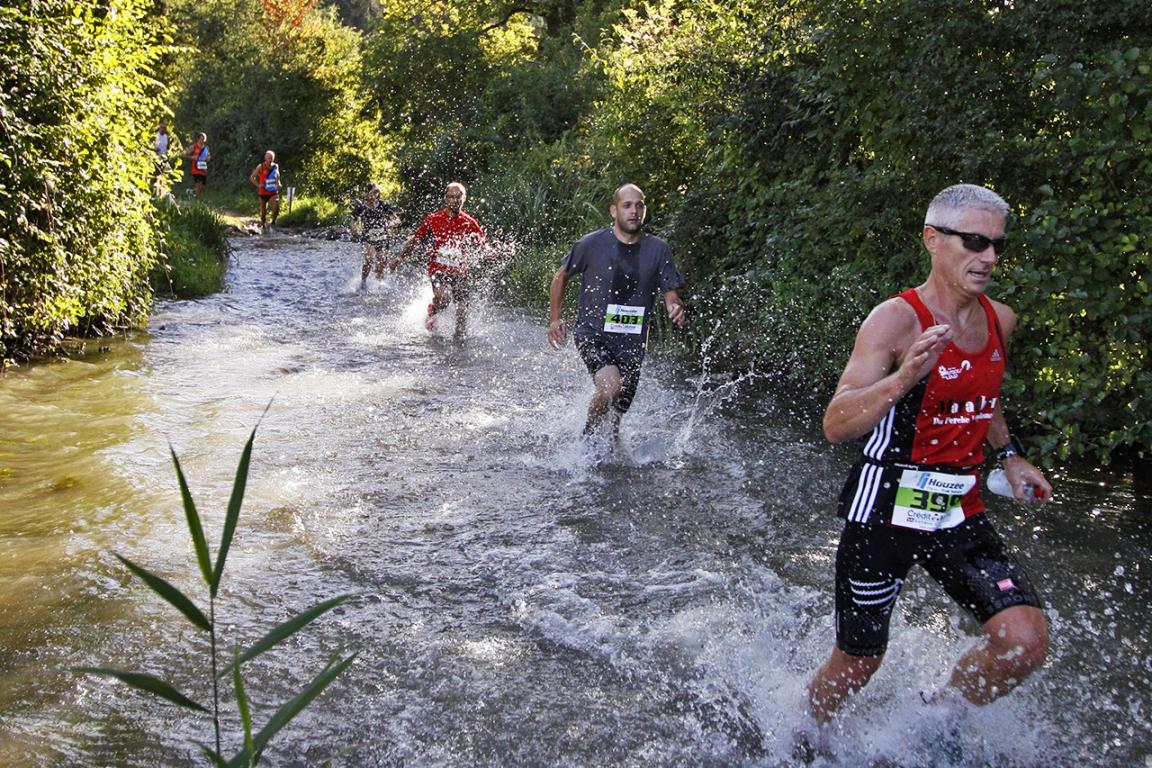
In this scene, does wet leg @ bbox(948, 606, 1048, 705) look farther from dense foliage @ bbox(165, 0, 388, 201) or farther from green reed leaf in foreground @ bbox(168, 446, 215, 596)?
dense foliage @ bbox(165, 0, 388, 201)

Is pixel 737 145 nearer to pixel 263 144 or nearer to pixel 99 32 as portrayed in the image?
pixel 99 32

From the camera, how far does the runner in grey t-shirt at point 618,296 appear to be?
802 cm

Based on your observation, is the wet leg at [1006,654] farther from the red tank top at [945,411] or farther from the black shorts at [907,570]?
the red tank top at [945,411]

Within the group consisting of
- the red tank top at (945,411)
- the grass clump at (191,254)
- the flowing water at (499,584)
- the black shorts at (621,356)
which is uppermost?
the red tank top at (945,411)

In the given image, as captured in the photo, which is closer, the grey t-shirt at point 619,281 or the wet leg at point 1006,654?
the wet leg at point 1006,654

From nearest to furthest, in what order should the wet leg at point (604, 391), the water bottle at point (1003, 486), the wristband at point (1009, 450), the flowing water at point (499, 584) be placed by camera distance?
1. the water bottle at point (1003, 486)
2. the wristband at point (1009, 450)
3. the flowing water at point (499, 584)
4. the wet leg at point (604, 391)

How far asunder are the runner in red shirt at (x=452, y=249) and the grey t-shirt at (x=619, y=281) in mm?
5318

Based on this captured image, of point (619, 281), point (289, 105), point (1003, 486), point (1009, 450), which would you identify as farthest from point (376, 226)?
point (289, 105)

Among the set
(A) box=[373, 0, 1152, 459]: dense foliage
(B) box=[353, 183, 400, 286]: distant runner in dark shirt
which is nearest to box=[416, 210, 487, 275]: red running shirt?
(A) box=[373, 0, 1152, 459]: dense foliage

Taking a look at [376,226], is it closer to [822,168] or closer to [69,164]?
[69,164]

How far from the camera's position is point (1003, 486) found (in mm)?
3932

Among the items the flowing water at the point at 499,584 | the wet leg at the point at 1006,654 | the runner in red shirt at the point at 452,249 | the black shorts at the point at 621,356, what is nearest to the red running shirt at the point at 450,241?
the runner in red shirt at the point at 452,249

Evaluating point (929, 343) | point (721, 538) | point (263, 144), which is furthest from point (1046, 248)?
point (263, 144)

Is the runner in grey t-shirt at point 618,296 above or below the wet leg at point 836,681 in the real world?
above
